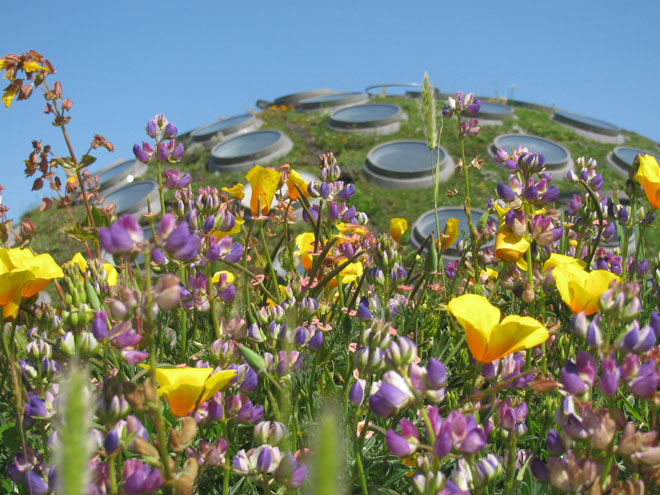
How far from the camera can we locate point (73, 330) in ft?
4.03

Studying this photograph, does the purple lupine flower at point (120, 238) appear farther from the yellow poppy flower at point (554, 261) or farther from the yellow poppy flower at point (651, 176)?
the yellow poppy flower at point (651, 176)

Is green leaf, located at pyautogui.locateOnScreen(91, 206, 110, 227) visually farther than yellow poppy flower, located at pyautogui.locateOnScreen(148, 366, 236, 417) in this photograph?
Yes

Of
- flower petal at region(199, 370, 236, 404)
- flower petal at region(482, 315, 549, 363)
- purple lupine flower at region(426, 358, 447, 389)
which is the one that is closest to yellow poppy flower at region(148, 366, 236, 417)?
flower petal at region(199, 370, 236, 404)

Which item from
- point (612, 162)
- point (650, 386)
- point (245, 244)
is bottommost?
point (612, 162)

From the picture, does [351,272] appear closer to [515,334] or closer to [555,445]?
[515,334]

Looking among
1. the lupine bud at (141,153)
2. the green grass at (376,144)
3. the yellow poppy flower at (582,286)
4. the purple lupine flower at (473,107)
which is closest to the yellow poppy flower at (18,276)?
the lupine bud at (141,153)

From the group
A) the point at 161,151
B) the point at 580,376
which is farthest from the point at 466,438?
the point at 161,151

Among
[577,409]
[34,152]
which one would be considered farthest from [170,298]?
[34,152]

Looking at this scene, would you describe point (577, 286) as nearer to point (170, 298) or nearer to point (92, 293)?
point (170, 298)

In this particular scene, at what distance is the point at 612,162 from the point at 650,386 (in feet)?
50.2

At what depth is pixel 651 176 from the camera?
160 centimetres

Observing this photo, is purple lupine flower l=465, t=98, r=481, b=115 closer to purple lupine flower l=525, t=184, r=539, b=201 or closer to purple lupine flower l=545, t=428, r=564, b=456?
purple lupine flower l=525, t=184, r=539, b=201

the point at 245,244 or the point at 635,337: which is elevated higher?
the point at 635,337

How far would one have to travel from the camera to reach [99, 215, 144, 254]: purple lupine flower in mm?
782
